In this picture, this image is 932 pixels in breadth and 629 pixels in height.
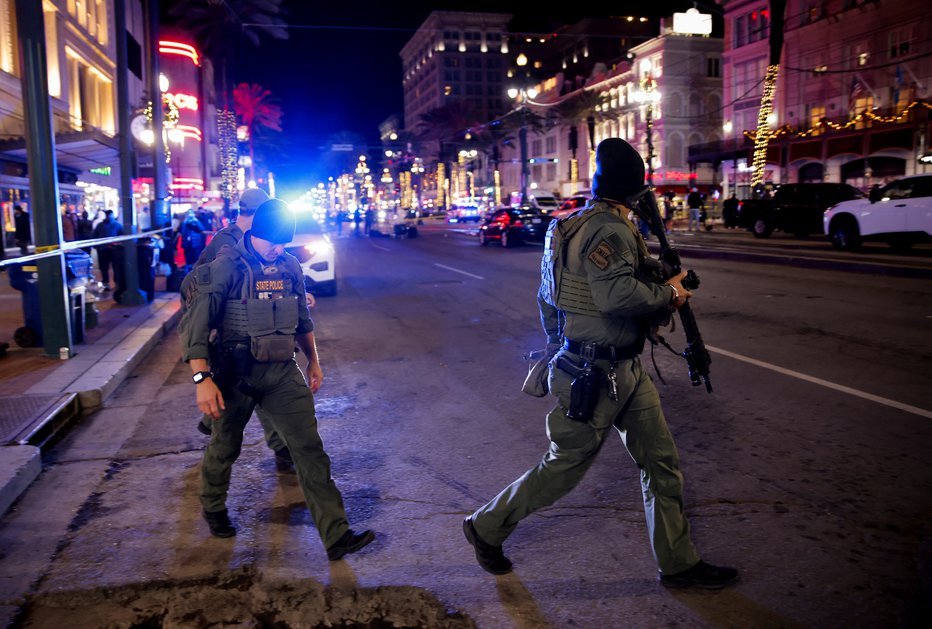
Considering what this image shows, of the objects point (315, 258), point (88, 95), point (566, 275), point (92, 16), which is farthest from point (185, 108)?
point (566, 275)

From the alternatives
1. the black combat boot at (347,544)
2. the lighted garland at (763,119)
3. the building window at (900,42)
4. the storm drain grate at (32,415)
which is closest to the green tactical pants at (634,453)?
the black combat boot at (347,544)

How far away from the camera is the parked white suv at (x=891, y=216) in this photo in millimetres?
18438

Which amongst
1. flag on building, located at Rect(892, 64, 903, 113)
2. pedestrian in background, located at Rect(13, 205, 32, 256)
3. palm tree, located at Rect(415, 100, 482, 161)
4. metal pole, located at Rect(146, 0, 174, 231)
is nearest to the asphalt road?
metal pole, located at Rect(146, 0, 174, 231)

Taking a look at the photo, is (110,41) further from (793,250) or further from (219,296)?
(219,296)

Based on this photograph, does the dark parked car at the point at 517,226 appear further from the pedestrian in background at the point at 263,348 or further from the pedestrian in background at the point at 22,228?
the pedestrian in background at the point at 263,348

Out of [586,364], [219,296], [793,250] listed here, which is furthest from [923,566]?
[793,250]

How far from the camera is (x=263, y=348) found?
378 cm

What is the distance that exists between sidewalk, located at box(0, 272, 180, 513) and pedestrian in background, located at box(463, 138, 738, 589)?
3382mm

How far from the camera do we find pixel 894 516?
4.08 meters

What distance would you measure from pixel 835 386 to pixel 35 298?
29.3 feet

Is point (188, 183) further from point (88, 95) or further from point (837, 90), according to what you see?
point (837, 90)

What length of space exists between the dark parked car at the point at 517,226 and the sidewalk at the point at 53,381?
17962mm

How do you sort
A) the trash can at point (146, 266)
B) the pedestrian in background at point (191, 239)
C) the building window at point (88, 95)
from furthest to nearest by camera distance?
the building window at point (88, 95), the pedestrian in background at point (191, 239), the trash can at point (146, 266)

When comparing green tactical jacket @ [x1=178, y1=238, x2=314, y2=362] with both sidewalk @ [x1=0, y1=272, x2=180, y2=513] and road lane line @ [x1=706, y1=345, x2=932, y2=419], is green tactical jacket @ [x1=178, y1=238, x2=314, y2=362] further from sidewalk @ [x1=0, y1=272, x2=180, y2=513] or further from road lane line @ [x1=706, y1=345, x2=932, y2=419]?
road lane line @ [x1=706, y1=345, x2=932, y2=419]
